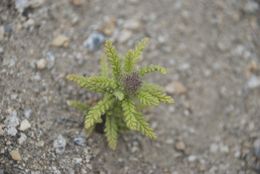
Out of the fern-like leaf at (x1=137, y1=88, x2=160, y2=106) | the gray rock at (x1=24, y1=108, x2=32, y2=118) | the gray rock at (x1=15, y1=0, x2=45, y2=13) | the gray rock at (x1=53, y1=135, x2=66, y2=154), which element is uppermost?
the gray rock at (x1=15, y1=0, x2=45, y2=13)

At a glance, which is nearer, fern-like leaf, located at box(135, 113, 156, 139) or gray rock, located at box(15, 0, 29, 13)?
fern-like leaf, located at box(135, 113, 156, 139)

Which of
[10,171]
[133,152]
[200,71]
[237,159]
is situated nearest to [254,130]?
[237,159]

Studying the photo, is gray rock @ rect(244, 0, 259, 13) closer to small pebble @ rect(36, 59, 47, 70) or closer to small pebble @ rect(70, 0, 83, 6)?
small pebble @ rect(70, 0, 83, 6)

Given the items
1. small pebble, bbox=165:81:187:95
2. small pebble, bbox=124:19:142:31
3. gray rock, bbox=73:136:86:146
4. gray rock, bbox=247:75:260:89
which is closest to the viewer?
gray rock, bbox=73:136:86:146

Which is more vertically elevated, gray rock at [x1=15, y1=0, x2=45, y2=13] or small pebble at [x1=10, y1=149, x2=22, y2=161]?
gray rock at [x1=15, y1=0, x2=45, y2=13]

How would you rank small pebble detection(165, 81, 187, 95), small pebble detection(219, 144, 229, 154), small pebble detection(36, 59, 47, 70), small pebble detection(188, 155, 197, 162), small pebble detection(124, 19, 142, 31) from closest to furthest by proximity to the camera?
small pebble detection(36, 59, 47, 70) < small pebble detection(188, 155, 197, 162) < small pebble detection(219, 144, 229, 154) < small pebble detection(165, 81, 187, 95) < small pebble detection(124, 19, 142, 31)

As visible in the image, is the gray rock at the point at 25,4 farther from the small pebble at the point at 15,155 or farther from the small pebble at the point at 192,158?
the small pebble at the point at 192,158

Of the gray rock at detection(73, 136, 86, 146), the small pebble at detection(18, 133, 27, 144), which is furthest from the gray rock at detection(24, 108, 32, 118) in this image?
the gray rock at detection(73, 136, 86, 146)
